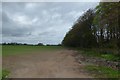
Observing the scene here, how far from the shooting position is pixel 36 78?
1472 cm

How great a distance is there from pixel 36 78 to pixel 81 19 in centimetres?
5377

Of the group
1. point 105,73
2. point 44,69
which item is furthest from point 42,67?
point 105,73

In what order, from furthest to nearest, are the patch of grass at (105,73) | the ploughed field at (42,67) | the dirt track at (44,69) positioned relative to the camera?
the ploughed field at (42,67), the dirt track at (44,69), the patch of grass at (105,73)

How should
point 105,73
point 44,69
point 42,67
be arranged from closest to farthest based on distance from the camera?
point 105,73 → point 44,69 → point 42,67

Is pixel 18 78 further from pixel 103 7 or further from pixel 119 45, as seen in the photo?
pixel 119 45

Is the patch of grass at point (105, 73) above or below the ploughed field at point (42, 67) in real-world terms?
above

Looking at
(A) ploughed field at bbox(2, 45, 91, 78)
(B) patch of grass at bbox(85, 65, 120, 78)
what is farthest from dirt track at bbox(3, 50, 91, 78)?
(B) patch of grass at bbox(85, 65, 120, 78)

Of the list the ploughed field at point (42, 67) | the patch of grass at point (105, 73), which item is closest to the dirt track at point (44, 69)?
the ploughed field at point (42, 67)

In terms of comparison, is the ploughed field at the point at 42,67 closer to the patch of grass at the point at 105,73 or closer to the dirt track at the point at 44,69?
the dirt track at the point at 44,69

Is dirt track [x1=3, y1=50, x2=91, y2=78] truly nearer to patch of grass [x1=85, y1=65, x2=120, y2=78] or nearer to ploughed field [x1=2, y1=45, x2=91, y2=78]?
ploughed field [x1=2, y1=45, x2=91, y2=78]

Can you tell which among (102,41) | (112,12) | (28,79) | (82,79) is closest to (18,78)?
(28,79)

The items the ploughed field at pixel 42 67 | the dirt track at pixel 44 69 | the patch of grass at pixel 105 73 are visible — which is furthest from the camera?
the ploughed field at pixel 42 67

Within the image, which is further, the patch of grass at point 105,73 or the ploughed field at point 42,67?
the ploughed field at point 42,67

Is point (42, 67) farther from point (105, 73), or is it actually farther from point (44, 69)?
point (105, 73)
